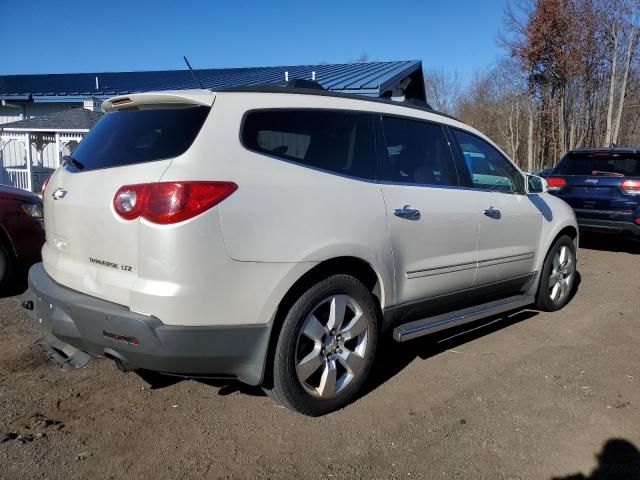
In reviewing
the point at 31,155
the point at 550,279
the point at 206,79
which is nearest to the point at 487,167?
the point at 550,279

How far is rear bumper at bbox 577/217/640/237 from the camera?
26.1 ft

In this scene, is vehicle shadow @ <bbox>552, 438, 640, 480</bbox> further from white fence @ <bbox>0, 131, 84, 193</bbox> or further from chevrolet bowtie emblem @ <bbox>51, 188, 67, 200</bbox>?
white fence @ <bbox>0, 131, 84, 193</bbox>

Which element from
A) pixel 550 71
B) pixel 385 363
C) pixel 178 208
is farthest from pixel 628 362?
pixel 550 71

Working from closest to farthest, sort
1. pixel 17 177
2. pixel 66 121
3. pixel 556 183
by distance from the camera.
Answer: pixel 556 183 → pixel 66 121 → pixel 17 177

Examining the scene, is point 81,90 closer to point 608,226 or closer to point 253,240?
point 608,226

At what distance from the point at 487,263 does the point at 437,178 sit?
0.85 meters

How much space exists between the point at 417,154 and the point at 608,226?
223 inches

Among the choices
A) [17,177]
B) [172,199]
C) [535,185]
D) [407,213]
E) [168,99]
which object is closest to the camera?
[172,199]

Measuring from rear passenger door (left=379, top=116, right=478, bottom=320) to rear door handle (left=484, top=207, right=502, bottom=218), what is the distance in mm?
172

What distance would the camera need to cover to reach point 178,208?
253 cm

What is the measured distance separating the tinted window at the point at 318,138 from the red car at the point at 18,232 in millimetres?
3598

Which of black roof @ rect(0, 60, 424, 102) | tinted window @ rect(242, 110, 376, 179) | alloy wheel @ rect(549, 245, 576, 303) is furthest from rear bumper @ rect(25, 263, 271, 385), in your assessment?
black roof @ rect(0, 60, 424, 102)

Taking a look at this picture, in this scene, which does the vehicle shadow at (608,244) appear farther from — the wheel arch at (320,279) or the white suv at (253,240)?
the wheel arch at (320,279)

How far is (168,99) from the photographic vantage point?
115 inches
